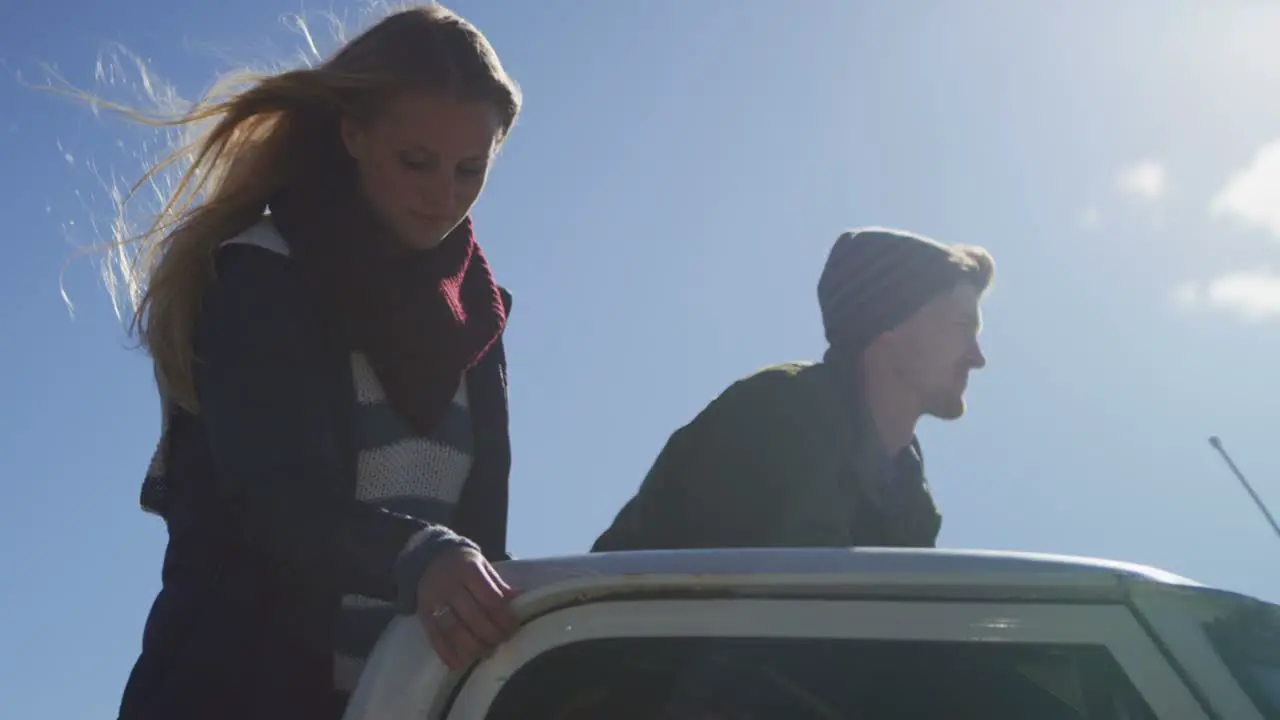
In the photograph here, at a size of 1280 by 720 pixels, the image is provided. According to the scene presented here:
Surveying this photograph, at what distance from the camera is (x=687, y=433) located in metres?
3.00

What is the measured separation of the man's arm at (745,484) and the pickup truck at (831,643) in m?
1.22

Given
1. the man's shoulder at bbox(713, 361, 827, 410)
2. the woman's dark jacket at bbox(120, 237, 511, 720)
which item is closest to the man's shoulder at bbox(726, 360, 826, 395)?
the man's shoulder at bbox(713, 361, 827, 410)

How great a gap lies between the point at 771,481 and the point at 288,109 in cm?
130

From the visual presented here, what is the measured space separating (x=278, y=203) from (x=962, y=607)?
1355mm

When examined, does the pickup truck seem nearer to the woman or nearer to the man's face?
the woman

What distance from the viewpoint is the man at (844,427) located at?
277cm

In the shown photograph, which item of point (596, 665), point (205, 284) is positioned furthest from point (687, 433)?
point (596, 665)

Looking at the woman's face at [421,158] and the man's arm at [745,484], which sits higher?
the woman's face at [421,158]

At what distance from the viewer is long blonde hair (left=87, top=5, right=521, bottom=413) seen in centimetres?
209

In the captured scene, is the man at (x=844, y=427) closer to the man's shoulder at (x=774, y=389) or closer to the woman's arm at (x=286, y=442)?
the man's shoulder at (x=774, y=389)

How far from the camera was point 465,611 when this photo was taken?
4.47 feet

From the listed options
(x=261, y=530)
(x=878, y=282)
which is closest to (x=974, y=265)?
(x=878, y=282)

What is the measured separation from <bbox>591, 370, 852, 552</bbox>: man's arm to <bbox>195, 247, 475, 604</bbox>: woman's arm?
3.43 ft

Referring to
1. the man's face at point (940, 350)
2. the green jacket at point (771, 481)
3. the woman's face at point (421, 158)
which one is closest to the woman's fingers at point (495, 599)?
the woman's face at point (421, 158)
